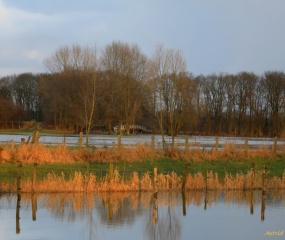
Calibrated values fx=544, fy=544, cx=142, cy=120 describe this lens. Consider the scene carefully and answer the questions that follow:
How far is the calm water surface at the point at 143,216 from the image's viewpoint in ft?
53.0

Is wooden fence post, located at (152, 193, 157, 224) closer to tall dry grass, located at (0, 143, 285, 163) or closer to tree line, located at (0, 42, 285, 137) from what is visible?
tall dry grass, located at (0, 143, 285, 163)

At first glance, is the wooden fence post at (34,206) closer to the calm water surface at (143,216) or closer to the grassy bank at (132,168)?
the calm water surface at (143,216)

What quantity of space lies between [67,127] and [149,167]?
175 feet

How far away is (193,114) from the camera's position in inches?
3164

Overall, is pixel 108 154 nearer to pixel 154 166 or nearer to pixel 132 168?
pixel 132 168

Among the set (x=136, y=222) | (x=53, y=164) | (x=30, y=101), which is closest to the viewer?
(x=136, y=222)

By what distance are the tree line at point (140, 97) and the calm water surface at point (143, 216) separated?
31.6 meters

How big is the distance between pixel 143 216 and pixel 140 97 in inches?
2533

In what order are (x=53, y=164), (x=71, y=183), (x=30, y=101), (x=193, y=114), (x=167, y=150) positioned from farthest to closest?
(x=30, y=101), (x=193, y=114), (x=167, y=150), (x=53, y=164), (x=71, y=183)

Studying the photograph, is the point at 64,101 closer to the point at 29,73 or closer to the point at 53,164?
the point at 29,73

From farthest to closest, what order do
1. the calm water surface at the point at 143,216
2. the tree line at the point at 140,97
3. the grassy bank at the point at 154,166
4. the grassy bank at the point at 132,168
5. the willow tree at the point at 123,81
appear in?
the willow tree at the point at 123,81 < the tree line at the point at 140,97 < the grassy bank at the point at 154,166 < the grassy bank at the point at 132,168 < the calm water surface at the point at 143,216

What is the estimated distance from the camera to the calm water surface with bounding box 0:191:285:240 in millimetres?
16156

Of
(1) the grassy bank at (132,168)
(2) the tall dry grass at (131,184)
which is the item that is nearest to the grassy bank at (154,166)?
(1) the grassy bank at (132,168)

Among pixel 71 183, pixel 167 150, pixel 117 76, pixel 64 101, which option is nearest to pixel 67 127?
pixel 64 101
